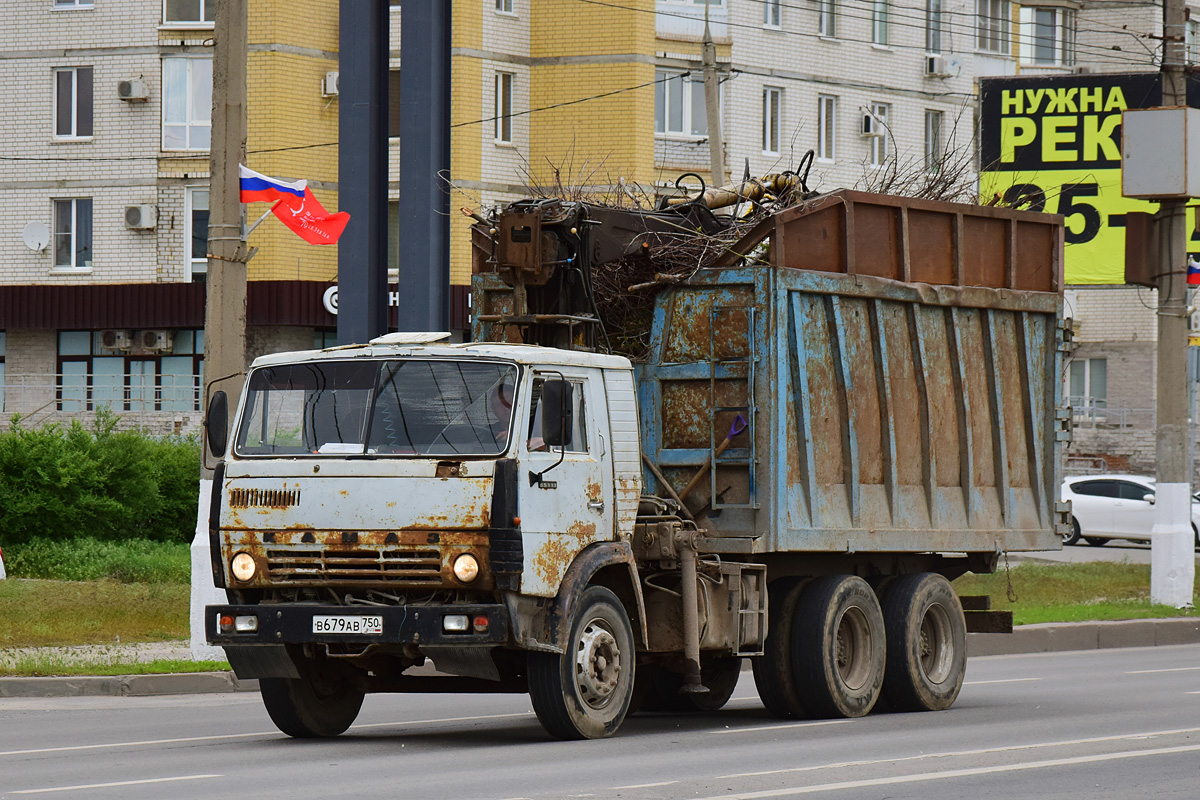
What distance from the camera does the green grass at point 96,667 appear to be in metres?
15.3

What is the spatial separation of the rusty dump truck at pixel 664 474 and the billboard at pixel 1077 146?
16.5 m

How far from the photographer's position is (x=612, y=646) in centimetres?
1160

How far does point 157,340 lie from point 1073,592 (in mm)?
25208

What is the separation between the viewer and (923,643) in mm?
14430

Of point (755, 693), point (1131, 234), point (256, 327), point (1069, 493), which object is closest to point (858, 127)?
point (1069, 493)

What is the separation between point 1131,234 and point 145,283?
26.3 metres

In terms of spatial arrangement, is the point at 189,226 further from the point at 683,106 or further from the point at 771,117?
the point at 771,117

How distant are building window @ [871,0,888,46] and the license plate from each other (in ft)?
129

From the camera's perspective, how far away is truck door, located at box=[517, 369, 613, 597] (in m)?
11.0

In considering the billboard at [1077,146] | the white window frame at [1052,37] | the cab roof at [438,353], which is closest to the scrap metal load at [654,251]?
the cab roof at [438,353]

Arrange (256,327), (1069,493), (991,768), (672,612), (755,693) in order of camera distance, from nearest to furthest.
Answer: (991,768) → (672,612) → (755,693) → (1069,493) → (256,327)

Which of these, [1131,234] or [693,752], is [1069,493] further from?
[693,752]

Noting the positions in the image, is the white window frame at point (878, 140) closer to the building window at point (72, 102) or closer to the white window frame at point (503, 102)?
the white window frame at point (503, 102)

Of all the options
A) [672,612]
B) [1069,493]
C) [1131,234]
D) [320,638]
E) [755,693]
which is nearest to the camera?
[320,638]
